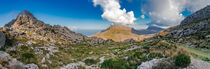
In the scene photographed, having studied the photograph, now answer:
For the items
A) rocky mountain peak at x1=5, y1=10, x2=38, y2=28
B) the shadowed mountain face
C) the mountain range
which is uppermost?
rocky mountain peak at x1=5, y1=10, x2=38, y2=28

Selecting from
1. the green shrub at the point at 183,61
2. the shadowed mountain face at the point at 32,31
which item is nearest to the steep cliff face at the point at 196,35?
the green shrub at the point at 183,61

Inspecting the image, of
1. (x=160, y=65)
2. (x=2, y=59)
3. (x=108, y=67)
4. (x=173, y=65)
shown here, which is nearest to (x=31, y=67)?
(x=2, y=59)

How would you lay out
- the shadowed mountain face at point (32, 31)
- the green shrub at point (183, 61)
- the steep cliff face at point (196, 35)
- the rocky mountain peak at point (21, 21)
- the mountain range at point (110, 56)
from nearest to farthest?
1. the green shrub at point (183, 61)
2. the mountain range at point (110, 56)
3. the steep cliff face at point (196, 35)
4. the shadowed mountain face at point (32, 31)
5. the rocky mountain peak at point (21, 21)

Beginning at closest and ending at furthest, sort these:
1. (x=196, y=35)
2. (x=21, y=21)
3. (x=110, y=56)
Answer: (x=110, y=56)
(x=196, y=35)
(x=21, y=21)

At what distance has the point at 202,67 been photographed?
11.3m

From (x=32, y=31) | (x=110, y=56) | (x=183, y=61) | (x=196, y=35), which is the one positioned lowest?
(x=110, y=56)

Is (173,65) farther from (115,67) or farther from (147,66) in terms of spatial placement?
(115,67)

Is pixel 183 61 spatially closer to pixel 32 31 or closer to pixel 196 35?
pixel 196 35

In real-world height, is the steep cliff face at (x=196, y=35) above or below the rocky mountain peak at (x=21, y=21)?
below

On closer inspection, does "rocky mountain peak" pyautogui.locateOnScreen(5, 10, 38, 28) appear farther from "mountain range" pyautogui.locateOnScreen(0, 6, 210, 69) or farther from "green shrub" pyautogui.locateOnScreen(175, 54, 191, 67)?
"green shrub" pyautogui.locateOnScreen(175, 54, 191, 67)

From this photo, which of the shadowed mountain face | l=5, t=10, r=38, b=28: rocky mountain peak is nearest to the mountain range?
the shadowed mountain face

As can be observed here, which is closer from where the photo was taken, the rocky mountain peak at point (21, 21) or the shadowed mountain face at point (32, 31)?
the shadowed mountain face at point (32, 31)

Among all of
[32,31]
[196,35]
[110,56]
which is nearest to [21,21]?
[32,31]

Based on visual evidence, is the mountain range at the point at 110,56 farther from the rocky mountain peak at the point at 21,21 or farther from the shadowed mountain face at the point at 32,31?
the rocky mountain peak at the point at 21,21
